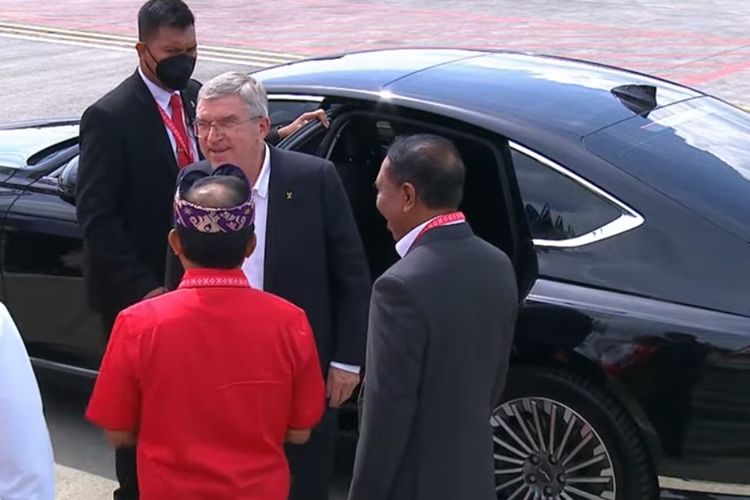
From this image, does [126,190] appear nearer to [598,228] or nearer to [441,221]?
[441,221]

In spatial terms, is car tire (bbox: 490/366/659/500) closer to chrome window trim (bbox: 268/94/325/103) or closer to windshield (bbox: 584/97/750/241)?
windshield (bbox: 584/97/750/241)

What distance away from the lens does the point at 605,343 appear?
3676 mm

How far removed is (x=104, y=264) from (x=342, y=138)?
3.86 feet

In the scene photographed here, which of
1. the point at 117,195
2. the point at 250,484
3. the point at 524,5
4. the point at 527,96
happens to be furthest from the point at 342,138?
the point at 524,5

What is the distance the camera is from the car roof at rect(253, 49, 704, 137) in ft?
13.4

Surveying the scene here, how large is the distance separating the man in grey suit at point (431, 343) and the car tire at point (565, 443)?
3.42 feet

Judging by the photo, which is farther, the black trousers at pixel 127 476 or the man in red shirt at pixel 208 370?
the black trousers at pixel 127 476

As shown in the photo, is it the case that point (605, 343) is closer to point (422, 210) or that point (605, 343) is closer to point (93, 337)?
point (422, 210)

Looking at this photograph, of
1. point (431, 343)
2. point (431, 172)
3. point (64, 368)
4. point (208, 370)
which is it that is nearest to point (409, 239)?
point (431, 172)

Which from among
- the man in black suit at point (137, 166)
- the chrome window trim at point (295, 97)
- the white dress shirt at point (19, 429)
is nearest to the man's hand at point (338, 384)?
the man in black suit at point (137, 166)

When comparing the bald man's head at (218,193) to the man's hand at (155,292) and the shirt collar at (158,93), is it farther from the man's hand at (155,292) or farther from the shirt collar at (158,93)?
the shirt collar at (158,93)

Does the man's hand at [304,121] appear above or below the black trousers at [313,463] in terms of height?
above

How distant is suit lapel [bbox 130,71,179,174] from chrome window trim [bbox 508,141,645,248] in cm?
122

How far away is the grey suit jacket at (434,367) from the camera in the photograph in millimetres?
2607
